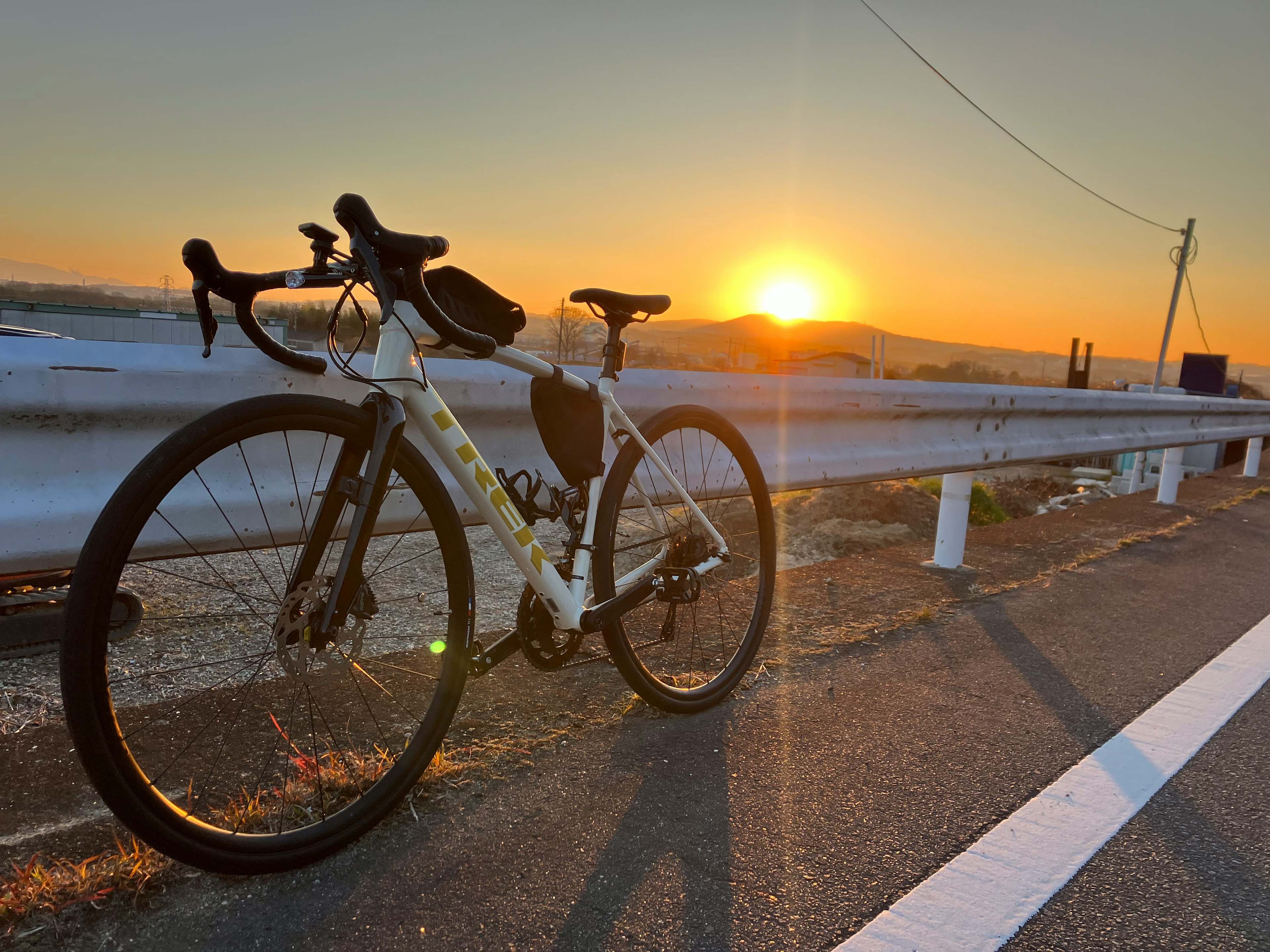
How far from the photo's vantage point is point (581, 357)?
325 centimetres

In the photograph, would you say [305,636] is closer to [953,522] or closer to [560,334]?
[560,334]

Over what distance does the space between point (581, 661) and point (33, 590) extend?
1.40 m

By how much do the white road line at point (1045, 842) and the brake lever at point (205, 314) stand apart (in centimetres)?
178

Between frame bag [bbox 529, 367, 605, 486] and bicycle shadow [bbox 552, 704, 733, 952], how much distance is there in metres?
0.79

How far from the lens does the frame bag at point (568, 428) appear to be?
238cm

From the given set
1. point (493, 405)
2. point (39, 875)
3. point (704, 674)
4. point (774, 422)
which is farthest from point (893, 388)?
point (39, 875)

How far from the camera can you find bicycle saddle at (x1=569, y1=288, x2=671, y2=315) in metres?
2.51

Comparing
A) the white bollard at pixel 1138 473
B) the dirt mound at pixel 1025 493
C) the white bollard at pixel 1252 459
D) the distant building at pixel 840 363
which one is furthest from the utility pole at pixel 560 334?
the distant building at pixel 840 363

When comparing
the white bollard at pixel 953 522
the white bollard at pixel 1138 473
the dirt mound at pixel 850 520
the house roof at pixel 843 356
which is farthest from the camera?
the house roof at pixel 843 356

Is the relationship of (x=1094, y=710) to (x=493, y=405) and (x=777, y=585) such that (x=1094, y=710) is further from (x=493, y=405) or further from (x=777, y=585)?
(x=493, y=405)

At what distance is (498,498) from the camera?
2098 millimetres

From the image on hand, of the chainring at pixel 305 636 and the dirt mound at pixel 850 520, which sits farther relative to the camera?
the dirt mound at pixel 850 520

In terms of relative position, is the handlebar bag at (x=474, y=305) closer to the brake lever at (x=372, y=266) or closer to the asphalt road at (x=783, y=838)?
the brake lever at (x=372, y=266)

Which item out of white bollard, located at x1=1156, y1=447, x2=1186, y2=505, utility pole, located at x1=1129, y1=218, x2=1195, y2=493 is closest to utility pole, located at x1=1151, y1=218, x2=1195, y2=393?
utility pole, located at x1=1129, y1=218, x2=1195, y2=493
